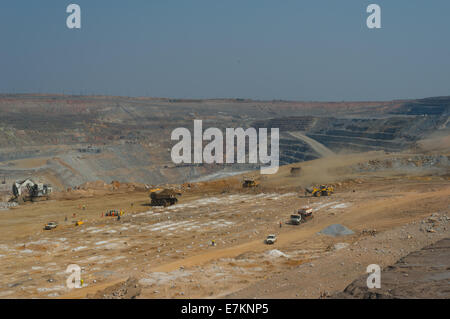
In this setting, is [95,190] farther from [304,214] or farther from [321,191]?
[304,214]

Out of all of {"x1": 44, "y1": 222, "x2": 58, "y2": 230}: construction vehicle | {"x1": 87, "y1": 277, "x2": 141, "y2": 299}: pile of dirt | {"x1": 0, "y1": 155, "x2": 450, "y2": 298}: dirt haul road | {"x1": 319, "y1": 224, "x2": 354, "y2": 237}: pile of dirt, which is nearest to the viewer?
{"x1": 87, "y1": 277, "x2": 141, "y2": 299}: pile of dirt

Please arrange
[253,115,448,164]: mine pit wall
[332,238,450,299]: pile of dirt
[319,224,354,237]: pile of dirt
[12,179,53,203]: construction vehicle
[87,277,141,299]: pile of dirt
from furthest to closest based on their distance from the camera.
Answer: [253,115,448,164]: mine pit wall
[12,179,53,203]: construction vehicle
[319,224,354,237]: pile of dirt
[87,277,141,299]: pile of dirt
[332,238,450,299]: pile of dirt

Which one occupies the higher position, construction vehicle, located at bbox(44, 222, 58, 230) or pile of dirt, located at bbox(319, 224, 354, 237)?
pile of dirt, located at bbox(319, 224, 354, 237)

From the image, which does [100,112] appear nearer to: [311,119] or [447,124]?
[311,119]

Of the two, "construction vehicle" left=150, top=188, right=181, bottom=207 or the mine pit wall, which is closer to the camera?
"construction vehicle" left=150, top=188, right=181, bottom=207

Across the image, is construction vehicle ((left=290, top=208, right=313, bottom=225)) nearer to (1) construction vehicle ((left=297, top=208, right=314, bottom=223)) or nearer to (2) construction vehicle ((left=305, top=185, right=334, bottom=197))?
(1) construction vehicle ((left=297, top=208, right=314, bottom=223))

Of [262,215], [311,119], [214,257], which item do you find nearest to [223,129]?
[311,119]

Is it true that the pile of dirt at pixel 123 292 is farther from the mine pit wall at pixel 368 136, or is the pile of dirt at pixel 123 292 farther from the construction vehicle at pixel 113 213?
the mine pit wall at pixel 368 136

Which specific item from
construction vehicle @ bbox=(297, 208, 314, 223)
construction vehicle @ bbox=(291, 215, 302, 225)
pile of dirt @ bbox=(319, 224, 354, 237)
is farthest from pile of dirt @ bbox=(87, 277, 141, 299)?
construction vehicle @ bbox=(297, 208, 314, 223)
